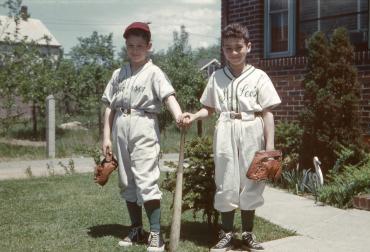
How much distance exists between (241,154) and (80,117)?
19086 mm

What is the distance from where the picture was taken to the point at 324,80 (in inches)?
202

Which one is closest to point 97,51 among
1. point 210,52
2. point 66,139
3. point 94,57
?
point 94,57

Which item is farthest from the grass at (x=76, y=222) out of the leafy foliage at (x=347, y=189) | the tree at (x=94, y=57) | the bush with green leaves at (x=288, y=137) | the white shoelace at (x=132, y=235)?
the tree at (x=94, y=57)

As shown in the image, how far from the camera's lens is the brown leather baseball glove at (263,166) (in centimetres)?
289

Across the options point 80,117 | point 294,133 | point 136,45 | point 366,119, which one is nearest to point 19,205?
point 136,45

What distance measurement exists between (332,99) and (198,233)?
2.58 metres

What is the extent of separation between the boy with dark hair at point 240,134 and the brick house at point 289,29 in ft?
10.6

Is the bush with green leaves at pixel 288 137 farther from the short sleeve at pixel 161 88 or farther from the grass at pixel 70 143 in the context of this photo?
the short sleeve at pixel 161 88

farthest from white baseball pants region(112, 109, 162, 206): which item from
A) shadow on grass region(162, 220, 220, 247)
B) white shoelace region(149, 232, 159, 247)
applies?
shadow on grass region(162, 220, 220, 247)

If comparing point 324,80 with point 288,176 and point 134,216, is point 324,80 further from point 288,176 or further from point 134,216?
point 134,216

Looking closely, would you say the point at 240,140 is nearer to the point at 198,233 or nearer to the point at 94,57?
the point at 198,233

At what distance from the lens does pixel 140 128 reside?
3145 millimetres

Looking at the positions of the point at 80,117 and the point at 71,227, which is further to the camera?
the point at 80,117

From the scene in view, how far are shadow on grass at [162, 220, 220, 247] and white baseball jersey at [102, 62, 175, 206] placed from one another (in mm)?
570
